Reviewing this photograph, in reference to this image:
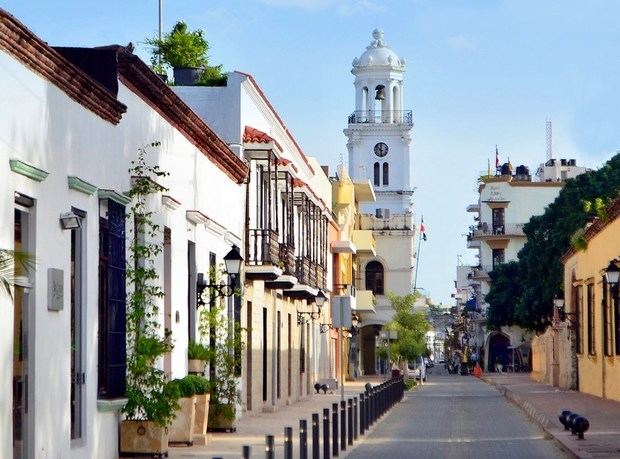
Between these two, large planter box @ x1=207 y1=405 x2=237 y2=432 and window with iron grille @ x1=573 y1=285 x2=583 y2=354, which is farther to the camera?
window with iron grille @ x1=573 y1=285 x2=583 y2=354

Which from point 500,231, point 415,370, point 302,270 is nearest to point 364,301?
point 415,370

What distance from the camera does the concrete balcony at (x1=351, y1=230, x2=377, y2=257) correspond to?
3410 inches

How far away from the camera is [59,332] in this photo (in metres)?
18.4

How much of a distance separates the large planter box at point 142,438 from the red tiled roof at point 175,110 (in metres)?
4.66

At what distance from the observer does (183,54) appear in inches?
1513

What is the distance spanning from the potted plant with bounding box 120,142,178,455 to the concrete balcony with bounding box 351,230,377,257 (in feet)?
203

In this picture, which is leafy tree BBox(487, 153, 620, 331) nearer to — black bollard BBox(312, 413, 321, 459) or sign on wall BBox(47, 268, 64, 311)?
black bollard BBox(312, 413, 321, 459)

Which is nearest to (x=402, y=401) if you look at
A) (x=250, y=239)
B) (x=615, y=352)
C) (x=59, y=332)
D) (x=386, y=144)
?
(x=615, y=352)

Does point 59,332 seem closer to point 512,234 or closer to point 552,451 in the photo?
point 552,451

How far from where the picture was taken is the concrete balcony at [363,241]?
8662cm

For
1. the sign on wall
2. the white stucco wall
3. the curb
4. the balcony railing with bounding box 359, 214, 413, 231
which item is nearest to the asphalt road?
the curb

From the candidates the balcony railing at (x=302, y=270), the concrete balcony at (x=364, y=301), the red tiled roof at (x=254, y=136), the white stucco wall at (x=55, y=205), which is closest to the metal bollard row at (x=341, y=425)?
the white stucco wall at (x=55, y=205)

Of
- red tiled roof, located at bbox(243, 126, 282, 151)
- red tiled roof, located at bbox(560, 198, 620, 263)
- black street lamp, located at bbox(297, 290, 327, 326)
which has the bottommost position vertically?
black street lamp, located at bbox(297, 290, 327, 326)

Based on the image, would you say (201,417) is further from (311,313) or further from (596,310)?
(311,313)
